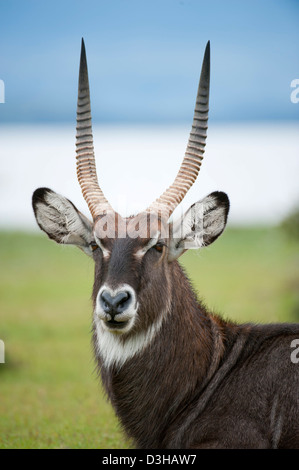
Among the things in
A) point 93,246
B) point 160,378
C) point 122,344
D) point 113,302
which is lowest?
point 160,378

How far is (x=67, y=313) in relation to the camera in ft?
67.6

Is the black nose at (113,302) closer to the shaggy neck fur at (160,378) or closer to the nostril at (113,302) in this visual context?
the nostril at (113,302)

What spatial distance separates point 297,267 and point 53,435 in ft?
38.4

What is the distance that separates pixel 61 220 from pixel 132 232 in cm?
104

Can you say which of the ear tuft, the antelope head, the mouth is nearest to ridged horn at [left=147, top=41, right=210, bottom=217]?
the antelope head

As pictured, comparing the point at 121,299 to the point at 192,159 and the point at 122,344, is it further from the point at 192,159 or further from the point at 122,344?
the point at 192,159

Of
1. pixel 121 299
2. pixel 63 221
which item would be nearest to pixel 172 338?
pixel 121 299

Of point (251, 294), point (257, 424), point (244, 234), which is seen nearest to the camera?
point (257, 424)

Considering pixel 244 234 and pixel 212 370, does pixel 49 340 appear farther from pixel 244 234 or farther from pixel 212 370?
pixel 244 234

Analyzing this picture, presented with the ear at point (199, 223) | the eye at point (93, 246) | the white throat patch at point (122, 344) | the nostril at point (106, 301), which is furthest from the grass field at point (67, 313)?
the nostril at point (106, 301)

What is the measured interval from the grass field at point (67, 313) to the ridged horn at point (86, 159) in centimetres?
121

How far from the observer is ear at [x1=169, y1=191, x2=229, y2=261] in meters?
7.73

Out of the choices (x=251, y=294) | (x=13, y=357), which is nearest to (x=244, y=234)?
(x=251, y=294)
